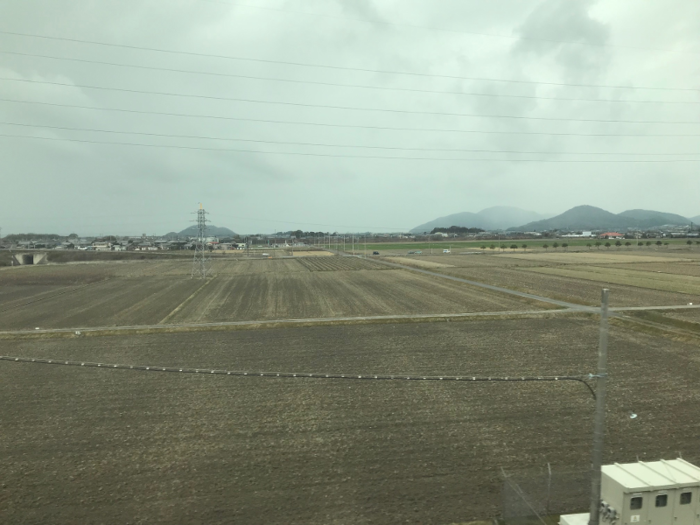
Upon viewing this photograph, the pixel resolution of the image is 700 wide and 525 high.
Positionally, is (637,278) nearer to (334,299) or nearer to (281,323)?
(334,299)

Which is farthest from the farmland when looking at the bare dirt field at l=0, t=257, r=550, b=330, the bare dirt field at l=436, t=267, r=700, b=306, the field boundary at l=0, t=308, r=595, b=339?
the bare dirt field at l=436, t=267, r=700, b=306

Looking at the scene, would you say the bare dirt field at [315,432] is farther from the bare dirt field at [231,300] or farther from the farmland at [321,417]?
the bare dirt field at [231,300]

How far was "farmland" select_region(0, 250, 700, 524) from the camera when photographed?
11.2 meters

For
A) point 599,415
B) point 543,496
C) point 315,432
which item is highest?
point 599,415

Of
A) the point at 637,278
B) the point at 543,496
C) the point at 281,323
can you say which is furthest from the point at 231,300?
the point at 637,278

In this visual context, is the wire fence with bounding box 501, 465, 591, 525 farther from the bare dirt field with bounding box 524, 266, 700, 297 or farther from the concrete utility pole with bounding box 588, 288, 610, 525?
the bare dirt field with bounding box 524, 266, 700, 297

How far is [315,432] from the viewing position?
14.7 metres

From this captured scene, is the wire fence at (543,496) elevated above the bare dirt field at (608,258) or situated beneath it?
situated beneath

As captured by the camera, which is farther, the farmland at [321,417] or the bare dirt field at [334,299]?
the bare dirt field at [334,299]

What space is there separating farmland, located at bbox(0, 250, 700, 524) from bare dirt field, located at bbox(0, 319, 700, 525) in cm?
7

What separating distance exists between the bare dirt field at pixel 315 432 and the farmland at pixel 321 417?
69 millimetres

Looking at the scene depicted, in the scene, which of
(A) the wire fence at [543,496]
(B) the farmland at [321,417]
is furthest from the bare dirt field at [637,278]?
(A) the wire fence at [543,496]

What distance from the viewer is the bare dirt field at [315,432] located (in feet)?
36.0

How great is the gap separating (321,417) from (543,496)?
787 cm
